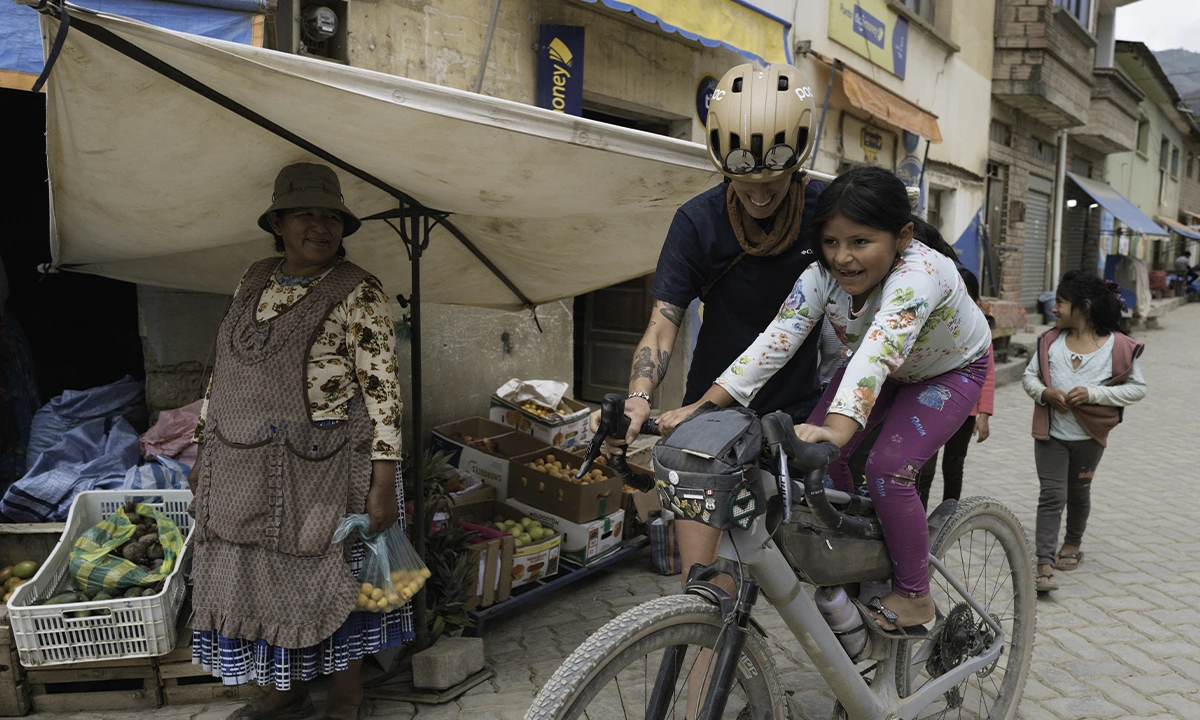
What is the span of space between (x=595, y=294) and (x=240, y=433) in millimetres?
5848

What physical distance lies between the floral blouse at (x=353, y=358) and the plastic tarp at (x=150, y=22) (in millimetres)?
1309

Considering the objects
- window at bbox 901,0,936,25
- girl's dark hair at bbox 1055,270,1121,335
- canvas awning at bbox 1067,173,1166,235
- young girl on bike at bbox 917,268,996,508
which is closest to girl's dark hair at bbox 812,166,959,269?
young girl on bike at bbox 917,268,996,508

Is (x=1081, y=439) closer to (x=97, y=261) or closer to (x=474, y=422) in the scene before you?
(x=474, y=422)

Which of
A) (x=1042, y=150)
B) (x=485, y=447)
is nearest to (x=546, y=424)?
(x=485, y=447)

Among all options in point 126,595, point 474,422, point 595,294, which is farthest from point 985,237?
point 126,595

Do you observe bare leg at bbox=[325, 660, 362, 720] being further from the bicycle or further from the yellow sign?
the yellow sign

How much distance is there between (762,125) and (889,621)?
4.70ft

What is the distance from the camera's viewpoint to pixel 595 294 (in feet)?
27.6

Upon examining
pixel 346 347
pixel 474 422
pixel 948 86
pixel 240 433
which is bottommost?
pixel 474 422

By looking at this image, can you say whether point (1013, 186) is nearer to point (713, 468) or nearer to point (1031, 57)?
point (1031, 57)

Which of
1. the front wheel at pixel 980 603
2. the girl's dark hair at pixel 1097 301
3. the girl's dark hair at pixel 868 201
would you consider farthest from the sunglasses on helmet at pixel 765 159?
the girl's dark hair at pixel 1097 301

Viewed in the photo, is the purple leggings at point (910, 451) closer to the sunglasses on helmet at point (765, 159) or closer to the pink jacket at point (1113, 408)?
the sunglasses on helmet at point (765, 159)

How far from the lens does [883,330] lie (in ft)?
6.31

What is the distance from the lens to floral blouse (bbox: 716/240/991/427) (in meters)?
A: 1.89
